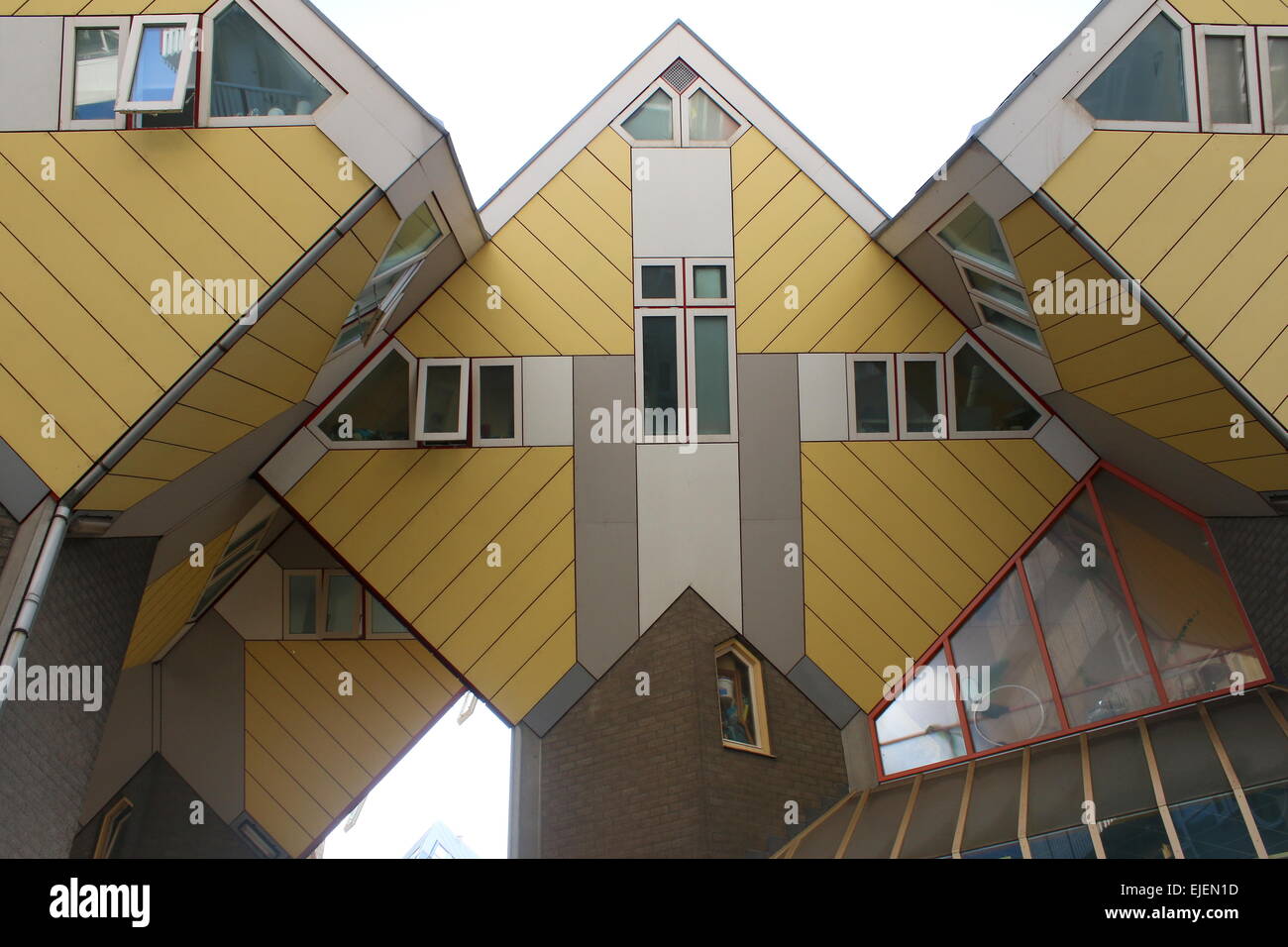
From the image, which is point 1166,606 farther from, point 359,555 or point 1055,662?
point 359,555

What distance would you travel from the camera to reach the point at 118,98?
1042 cm

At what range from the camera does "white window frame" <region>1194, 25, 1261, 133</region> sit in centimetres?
1098

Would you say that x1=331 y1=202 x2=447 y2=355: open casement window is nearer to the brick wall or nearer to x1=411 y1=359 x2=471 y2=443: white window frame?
x1=411 y1=359 x2=471 y2=443: white window frame

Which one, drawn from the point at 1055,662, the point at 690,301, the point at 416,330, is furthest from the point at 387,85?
the point at 1055,662

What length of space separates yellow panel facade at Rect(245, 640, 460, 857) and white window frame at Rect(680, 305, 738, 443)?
4.65 meters

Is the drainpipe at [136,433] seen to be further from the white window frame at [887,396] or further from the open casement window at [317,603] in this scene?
the white window frame at [887,396]

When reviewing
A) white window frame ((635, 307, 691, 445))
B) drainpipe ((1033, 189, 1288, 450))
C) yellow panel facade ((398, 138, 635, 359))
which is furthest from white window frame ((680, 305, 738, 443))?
drainpipe ((1033, 189, 1288, 450))

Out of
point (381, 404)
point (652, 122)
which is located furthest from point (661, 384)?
point (652, 122)

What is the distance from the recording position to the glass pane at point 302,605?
52.7 ft

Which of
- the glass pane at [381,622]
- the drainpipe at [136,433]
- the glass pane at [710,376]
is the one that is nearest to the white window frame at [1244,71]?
the glass pane at [710,376]

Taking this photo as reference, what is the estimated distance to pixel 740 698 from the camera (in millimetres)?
13789

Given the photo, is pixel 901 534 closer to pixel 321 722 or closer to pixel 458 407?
pixel 458 407
